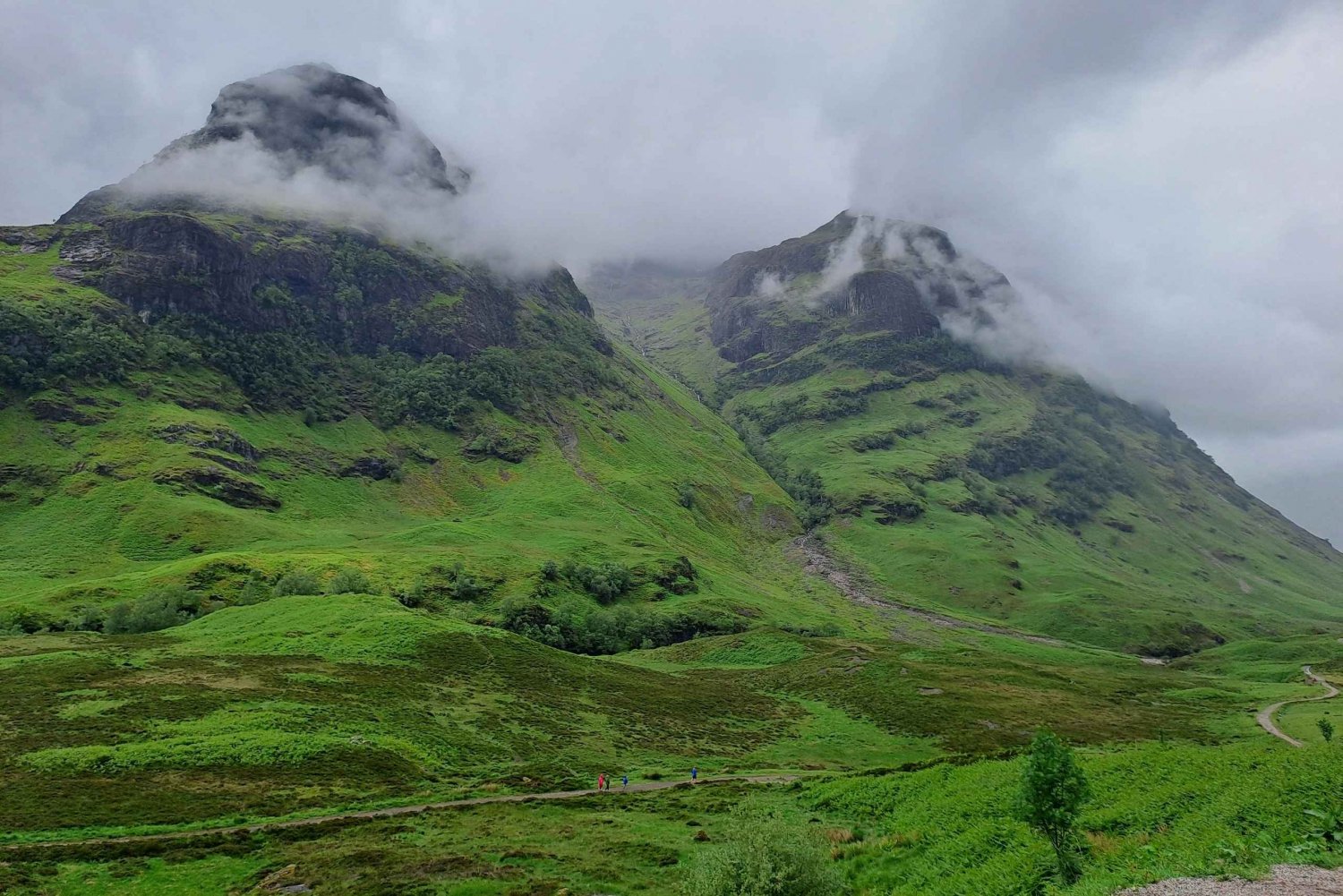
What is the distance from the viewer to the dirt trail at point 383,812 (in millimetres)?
37406

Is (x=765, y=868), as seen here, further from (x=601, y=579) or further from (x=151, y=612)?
(x=601, y=579)

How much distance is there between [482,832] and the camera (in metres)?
40.7

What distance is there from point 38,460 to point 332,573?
358 feet

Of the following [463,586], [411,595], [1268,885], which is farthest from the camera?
[463,586]

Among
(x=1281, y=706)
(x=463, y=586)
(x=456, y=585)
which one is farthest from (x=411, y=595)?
(x=1281, y=706)

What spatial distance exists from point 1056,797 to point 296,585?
13079 cm

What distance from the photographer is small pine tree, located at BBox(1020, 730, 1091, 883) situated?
930 inches

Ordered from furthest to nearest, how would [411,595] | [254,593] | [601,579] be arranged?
[601,579], [411,595], [254,593]

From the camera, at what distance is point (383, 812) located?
4531 centimetres

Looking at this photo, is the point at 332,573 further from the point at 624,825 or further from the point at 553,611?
the point at 624,825

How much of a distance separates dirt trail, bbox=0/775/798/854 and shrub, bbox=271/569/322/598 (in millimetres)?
88806

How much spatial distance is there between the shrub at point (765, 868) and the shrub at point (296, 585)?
119 m

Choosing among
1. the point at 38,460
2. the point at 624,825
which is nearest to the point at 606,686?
the point at 624,825

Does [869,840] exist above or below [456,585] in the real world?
below
